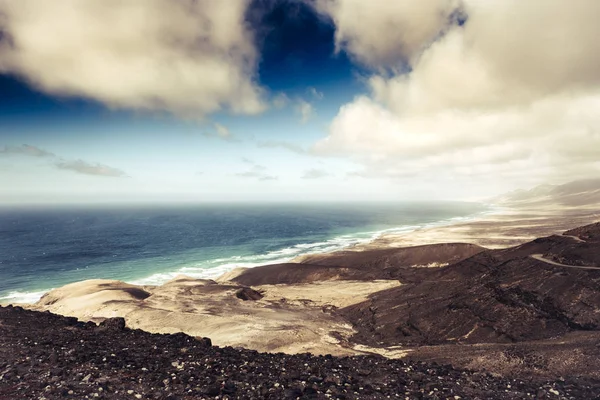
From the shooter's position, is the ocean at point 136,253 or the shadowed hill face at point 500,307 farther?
the ocean at point 136,253

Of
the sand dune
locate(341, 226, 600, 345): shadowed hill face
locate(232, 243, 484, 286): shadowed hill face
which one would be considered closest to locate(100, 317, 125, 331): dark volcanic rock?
the sand dune

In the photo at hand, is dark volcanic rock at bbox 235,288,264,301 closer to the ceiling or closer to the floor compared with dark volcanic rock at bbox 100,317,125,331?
closer to the floor

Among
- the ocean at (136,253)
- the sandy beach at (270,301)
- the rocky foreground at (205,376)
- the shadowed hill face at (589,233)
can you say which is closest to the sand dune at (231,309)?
Result: the sandy beach at (270,301)

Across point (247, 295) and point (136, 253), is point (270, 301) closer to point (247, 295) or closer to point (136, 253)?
point (247, 295)

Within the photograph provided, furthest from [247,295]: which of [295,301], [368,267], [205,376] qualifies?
[205,376]

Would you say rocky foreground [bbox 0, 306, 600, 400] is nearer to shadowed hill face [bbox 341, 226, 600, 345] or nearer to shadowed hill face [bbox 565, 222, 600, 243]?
shadowed hill face [bbox 341, 226, 600, 345]

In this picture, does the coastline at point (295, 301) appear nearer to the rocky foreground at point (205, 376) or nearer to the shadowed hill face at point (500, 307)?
the shadowed hill face at point (500, 307)
